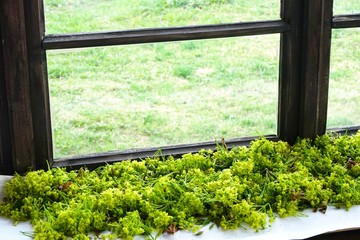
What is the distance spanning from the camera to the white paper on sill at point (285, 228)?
2061mm

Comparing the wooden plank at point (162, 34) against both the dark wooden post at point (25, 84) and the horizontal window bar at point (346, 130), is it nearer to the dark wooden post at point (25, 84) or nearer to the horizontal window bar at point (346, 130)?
the dark wooden post at point (25, 84)

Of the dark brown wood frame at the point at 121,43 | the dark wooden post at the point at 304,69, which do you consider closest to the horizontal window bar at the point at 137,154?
the dark brown wood frame at the point at 121,43

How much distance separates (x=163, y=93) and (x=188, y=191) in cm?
42

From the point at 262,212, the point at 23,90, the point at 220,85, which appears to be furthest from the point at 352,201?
the point at 23,90

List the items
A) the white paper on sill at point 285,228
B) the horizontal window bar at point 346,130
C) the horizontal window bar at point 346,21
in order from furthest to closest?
the horizontal window bar at point 346,130 < the horizontal window bar at point 346,21 < the white paper on sill at point 285,228

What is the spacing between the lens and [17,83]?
2180mm

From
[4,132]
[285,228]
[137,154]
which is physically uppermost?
[4,132]

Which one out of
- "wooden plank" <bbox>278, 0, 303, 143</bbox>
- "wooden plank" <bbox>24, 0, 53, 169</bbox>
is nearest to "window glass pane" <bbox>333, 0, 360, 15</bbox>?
"wooden plank" <bbox>278, 0, 303, 143</bbox>

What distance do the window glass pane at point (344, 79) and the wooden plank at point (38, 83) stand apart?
104 cm

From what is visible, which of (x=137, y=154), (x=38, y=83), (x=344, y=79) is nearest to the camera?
(x=38, y=83)

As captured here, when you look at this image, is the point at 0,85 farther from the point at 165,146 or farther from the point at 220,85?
the point at 220,85

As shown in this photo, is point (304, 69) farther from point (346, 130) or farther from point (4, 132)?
point (4, 132)

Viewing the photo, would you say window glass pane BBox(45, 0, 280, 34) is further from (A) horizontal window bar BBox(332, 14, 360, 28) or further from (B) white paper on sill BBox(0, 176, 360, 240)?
(B) white paper on sill BBox(0, 176, 360, 240)

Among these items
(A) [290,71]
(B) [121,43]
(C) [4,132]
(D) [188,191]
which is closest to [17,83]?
(C) [4,132]
